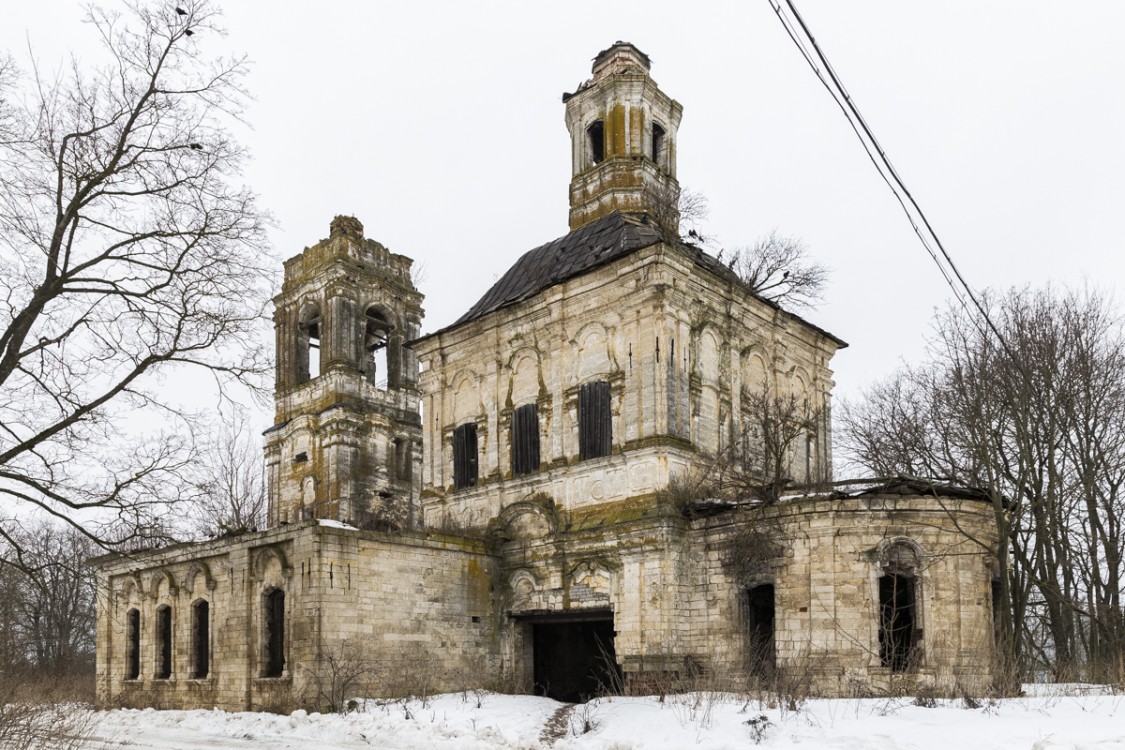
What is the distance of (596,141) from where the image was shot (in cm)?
2627

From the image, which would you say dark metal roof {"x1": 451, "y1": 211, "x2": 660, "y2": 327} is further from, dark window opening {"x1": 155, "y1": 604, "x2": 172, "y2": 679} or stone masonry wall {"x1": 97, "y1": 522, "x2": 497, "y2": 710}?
dark window opening {"x1": 155, "y1": 604, "x2": 172, "y2": 679}

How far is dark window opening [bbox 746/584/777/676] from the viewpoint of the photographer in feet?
57.1

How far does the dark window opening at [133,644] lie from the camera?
76.6 feet

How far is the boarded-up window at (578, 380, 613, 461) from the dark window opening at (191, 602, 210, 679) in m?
8.91

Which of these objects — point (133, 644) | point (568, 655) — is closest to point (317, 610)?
point (568, 655)

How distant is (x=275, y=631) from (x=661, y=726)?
30.1 feet

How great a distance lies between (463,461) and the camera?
23594 millimetres

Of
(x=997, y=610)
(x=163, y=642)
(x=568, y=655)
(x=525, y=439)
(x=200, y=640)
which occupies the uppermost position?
(x=525, y=439)

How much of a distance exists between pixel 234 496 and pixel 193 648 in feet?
54.7

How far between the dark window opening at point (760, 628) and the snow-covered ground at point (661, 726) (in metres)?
2.48

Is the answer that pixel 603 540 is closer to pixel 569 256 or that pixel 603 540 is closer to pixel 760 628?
pixel 760 628

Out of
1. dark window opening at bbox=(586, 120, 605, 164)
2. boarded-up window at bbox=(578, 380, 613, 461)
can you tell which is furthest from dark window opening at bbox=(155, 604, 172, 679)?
dark window opening at bbox=(586, 120, 605, 164)

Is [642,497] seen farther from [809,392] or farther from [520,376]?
[809,392]

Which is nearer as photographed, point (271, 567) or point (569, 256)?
point (271, 567)
